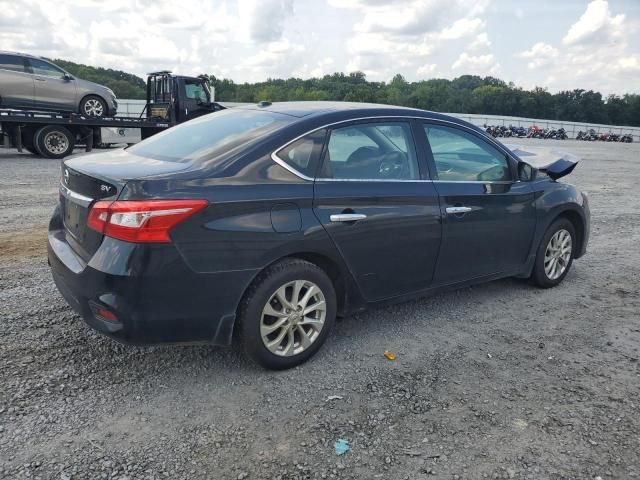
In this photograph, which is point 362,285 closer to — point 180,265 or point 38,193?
point 180,265

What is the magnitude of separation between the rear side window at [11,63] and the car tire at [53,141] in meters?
1.60

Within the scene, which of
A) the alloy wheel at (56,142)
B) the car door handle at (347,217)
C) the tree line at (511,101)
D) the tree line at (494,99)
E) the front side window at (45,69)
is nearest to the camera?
the car door handle at (347,217)

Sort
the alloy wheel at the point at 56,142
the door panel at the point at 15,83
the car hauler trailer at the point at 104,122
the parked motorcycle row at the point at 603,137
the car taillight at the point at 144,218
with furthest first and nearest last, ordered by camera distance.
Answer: the parked motorcycle row at the point at 603,137, the alloy wheel at the point at 56,142, the car hauler trailer at the point at 104,122, the door panel at the point at 15,83, the car taillight at the point at 144,218

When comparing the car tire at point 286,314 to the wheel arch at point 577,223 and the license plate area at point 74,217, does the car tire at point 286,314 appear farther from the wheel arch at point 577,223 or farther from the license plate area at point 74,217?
the wheel arch at point 577,223

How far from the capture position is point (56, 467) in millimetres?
2492

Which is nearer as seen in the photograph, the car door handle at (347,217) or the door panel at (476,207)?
the car door handle at (347,217)

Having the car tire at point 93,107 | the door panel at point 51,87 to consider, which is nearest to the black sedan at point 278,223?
the door panel at point 51,87

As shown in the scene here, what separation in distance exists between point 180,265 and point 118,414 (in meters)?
0.84

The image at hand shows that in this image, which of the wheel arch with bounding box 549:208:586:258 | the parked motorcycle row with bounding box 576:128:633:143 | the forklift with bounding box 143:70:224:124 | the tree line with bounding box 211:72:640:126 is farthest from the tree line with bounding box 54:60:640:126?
the wheel arch with bounding box 549:208:586:258

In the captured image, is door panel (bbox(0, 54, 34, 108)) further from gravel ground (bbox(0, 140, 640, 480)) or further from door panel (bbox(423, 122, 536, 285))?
door panel (bbox(423, 122, 536, 285))

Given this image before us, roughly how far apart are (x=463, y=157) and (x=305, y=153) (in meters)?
1.56

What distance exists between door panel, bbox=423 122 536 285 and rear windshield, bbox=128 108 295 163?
48.4 inches

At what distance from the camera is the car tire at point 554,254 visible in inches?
198

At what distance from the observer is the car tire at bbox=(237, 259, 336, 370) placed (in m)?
3.21
